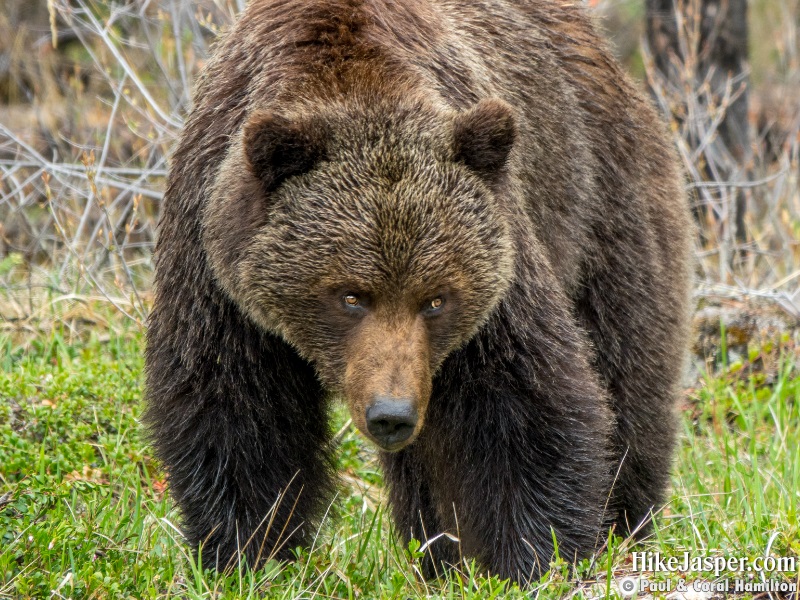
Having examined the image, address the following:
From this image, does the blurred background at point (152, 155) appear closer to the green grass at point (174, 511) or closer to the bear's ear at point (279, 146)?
the green grass at point (174, 511)

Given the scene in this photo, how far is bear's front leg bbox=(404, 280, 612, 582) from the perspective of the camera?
14.8 ft

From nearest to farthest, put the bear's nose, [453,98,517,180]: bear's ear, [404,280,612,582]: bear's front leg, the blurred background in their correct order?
the bear's nose
[453,98,517,180]: bear's ear
[404,280,612,582]: bear's front leg
the blurred background

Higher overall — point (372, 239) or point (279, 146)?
point (279, 146)

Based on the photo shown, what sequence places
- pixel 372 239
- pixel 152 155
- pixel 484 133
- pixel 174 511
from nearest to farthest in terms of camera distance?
pixel 372 239
pixel 484 133
pixel 174 511
pixel 152 155

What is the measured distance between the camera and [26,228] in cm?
920

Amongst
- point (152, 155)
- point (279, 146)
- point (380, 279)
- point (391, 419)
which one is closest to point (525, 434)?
point (391, 419)

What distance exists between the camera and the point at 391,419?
12.9ft

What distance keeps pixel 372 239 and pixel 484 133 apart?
602mm

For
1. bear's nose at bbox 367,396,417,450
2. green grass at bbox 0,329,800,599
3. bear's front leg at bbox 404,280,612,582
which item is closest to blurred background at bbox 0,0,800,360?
green grass at bbox 0,329,800,599

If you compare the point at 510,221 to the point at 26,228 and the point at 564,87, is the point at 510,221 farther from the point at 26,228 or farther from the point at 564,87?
the point at 26,228

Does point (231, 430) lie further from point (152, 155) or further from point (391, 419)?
point (152, 155)

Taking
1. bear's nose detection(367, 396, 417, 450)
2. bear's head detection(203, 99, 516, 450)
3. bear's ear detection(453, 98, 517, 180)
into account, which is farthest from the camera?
bear's ear detection(453, 98, 517, 180)

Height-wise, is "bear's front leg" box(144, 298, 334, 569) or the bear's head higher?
the bear's head

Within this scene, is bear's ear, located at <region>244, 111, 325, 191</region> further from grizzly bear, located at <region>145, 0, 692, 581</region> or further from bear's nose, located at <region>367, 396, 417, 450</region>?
bear's nose, located at <region>367, 396, 417, 450</region>
